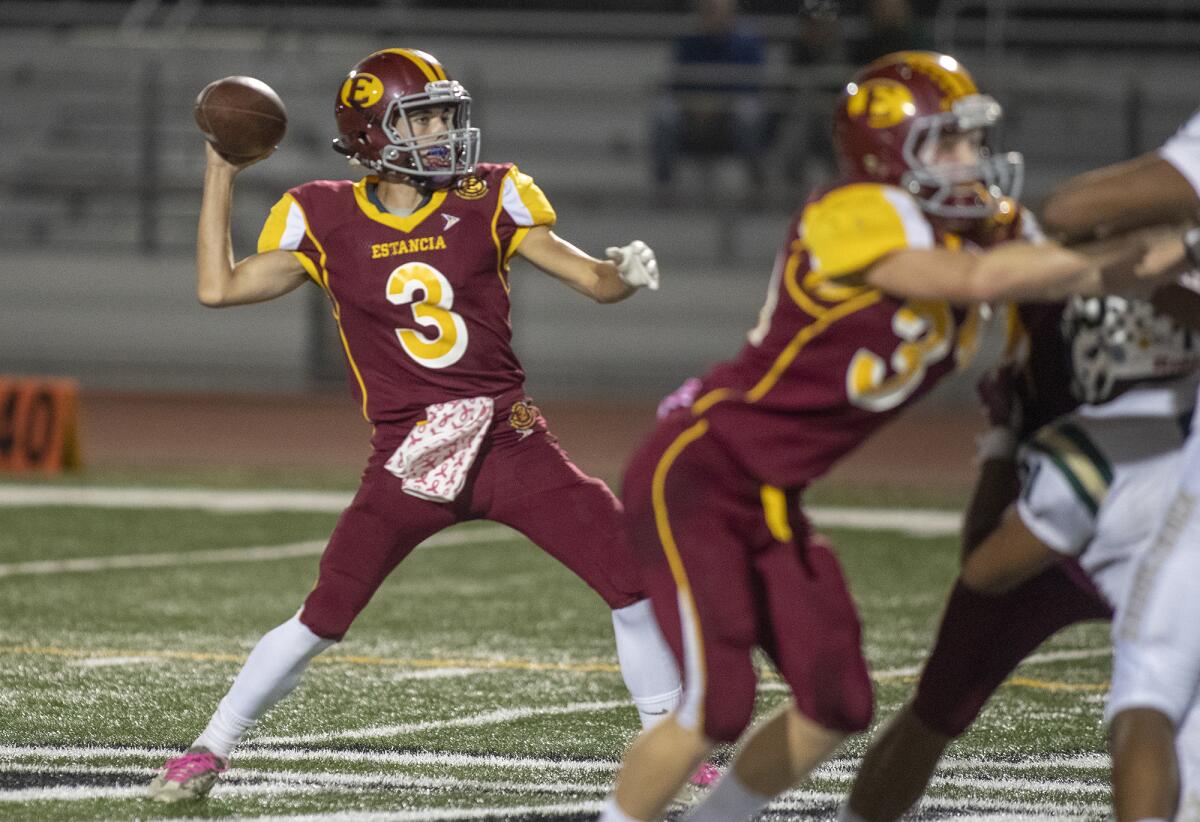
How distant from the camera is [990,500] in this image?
12.6 ft

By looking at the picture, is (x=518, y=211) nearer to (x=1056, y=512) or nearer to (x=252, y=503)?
(x=1056, y=512)

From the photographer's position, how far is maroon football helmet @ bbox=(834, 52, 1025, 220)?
11.4 ft

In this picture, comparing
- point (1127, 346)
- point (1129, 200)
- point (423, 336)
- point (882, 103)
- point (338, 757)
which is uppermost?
point (882, 103)

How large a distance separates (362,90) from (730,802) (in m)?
2.10

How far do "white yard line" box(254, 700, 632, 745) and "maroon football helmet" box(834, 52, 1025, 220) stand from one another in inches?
89.5

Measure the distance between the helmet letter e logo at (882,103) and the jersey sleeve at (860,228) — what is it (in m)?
0.12

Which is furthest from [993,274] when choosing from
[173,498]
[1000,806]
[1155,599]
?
[173,498]

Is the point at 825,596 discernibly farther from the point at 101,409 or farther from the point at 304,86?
the point at 304,86

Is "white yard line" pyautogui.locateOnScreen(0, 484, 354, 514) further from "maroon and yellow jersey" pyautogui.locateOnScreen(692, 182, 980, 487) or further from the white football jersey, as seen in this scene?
the white football jersey

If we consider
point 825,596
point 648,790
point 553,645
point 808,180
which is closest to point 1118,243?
point 825,596

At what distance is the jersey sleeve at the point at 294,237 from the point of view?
15.6 feet

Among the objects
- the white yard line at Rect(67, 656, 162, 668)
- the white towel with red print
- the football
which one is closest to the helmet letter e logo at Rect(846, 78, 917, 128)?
the white towel with red print

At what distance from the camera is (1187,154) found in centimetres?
332

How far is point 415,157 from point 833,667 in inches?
72.5
